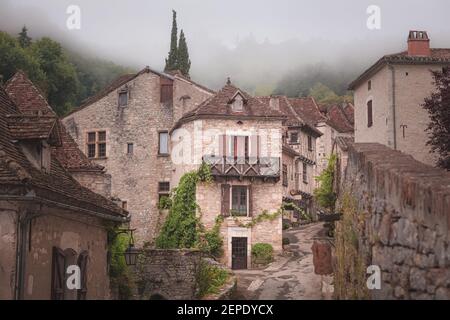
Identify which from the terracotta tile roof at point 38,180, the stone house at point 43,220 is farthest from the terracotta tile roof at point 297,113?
the stone house at point 43,220

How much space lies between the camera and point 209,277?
26156 millimetres

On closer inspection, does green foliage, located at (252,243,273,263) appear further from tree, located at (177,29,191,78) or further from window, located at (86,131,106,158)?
tree, located at (177,29,191,78)

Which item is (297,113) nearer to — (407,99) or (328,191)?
(407,99)

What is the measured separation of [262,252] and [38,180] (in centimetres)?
2426

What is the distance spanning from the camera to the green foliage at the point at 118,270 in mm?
18780

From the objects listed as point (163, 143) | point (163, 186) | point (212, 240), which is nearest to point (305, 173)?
point (163, 143)

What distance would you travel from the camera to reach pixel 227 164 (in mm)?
37031

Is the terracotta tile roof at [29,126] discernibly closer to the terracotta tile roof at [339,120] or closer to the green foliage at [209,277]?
the green foliage at [209,277]

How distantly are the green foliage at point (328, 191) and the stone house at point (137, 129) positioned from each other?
21.6 m

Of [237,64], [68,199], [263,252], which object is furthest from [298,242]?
[237,64]

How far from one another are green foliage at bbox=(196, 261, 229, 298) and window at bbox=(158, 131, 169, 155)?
17923mm

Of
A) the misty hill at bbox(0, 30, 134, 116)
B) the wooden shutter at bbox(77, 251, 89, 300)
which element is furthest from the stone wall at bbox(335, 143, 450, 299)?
the misty hill at bbox(0, 30, 134, 116)
